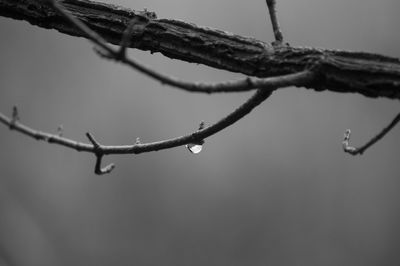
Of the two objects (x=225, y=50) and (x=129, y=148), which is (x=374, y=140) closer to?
(x=225, y=50)

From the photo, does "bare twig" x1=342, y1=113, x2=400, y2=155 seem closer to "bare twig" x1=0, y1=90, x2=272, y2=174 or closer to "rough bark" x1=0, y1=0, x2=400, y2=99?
"rough bark" x1=0, y1=0, x2=400, y2=99

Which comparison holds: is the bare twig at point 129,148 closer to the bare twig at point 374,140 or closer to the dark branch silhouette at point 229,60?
the dark branch silhouette at point 229,60

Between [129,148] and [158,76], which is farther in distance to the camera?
[129,148]

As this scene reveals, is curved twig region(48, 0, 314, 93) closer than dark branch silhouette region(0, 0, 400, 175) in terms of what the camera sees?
Yes

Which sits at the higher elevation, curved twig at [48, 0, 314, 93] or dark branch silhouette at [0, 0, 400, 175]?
dark branch silhouette at [0, 0, 400, 175]

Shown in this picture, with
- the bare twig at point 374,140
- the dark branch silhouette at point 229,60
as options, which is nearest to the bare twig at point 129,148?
the dark branch silhouette at point 229,60

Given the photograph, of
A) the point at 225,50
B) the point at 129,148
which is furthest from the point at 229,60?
the point at 129,148

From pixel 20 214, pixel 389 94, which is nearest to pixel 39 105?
pixel 20 214

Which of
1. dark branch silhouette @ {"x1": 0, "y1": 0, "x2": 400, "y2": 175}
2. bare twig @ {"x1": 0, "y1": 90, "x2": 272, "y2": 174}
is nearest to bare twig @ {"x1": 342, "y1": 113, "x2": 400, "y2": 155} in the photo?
dark branch silhouette @ {"x1": 0, "y1": 0, "x2": 400, "y2": 175}
